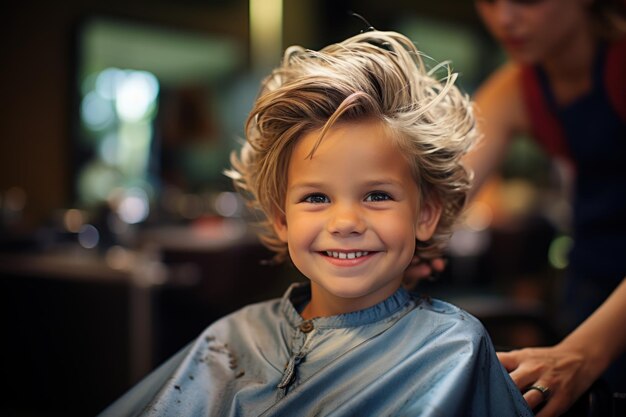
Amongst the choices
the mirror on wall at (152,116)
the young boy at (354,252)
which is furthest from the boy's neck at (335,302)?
the mirror on wall at (152,116)

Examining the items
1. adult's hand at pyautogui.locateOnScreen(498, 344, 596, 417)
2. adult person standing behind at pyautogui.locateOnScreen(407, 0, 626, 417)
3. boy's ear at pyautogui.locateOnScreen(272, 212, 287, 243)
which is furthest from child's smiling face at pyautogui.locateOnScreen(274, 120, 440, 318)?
adult person standing behind at pyautogui.locateOnScreen(407, 0, 626, 417)

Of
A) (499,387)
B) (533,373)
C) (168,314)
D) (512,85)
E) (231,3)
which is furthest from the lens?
(231,3)

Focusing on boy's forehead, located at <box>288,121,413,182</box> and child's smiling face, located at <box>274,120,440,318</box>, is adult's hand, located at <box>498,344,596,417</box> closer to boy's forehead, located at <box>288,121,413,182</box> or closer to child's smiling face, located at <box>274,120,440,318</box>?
child's smiling face, located at <box>274,120,440,318</box>

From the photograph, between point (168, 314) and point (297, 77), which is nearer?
point (297, 77)

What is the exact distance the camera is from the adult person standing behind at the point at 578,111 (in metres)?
Answer: 1.73

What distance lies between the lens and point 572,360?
1226 mm

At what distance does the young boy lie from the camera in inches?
41.7

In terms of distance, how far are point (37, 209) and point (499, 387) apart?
3.58 meters

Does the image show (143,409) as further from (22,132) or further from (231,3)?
(231,3)

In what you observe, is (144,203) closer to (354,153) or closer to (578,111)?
(578,111)

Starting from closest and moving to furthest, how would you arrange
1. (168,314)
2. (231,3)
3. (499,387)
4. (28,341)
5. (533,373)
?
(499,387), (533,373), (28,341), (168,314), (231,3)

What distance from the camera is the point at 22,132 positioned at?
4059 millimetres

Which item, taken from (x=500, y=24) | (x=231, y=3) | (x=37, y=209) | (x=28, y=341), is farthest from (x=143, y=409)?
(x=231, y=3)

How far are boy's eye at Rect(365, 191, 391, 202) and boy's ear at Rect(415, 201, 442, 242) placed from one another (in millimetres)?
123
